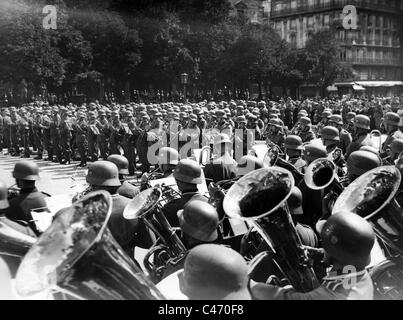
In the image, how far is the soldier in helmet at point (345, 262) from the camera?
10.5ft

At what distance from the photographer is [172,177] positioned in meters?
7.13

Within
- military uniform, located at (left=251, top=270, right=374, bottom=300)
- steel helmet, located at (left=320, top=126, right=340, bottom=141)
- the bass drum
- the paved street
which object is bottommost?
the paved street

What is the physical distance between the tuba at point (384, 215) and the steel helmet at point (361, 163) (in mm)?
1214

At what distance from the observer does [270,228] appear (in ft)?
12.2

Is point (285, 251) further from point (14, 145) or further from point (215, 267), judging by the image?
point (14, 145)

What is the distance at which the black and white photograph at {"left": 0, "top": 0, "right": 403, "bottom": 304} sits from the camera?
303cm

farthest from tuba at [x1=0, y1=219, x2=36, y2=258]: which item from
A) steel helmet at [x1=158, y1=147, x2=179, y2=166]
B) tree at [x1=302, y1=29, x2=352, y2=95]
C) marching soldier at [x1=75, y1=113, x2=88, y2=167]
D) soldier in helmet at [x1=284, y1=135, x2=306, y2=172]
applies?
tree at [x1=302, y1=29, x2=352, y2=95]

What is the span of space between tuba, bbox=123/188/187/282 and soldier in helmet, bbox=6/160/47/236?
1.06 m

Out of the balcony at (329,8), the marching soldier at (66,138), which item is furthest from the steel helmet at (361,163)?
the balcony at (329,8)

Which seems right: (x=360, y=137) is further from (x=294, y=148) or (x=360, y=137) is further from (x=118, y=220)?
(x=118, y=220)

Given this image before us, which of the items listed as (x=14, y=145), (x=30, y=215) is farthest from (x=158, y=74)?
(x=30, y=215)

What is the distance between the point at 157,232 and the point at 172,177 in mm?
2244

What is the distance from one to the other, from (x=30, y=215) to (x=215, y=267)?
126 inches

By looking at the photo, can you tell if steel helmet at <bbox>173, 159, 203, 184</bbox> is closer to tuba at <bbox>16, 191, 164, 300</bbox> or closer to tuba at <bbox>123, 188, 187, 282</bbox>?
tuba at <bbox>123, 188, 187, 282</bbox>
